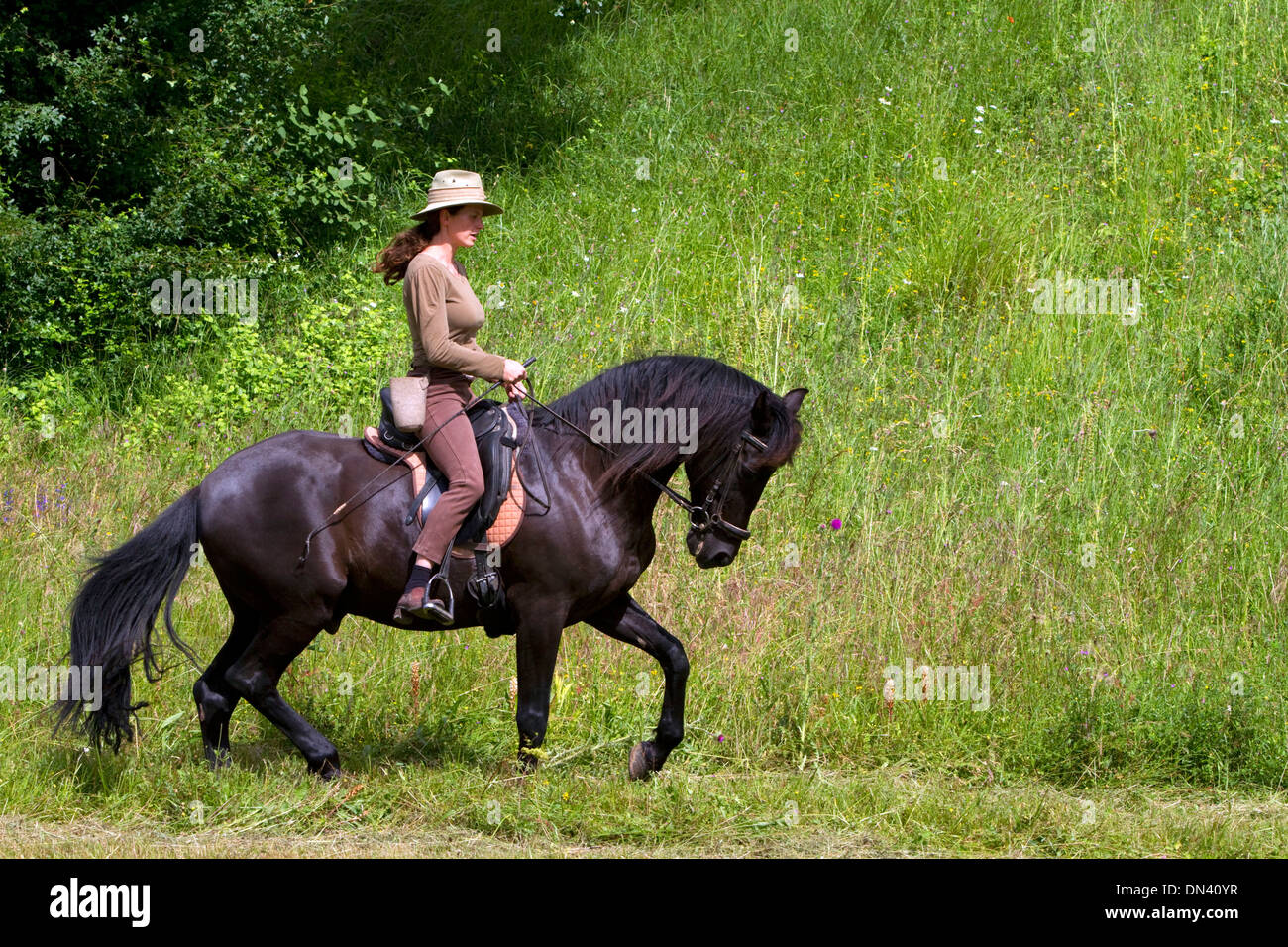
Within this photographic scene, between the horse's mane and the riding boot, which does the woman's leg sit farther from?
the horse's mane

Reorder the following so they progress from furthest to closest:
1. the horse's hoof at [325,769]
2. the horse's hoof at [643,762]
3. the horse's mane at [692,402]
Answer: the horse's hoof at [643,762] < the horse's hoof at [325,769] < the horse's mane at [692,402]

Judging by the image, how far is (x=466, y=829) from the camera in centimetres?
602

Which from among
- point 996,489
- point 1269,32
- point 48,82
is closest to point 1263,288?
point 996,489

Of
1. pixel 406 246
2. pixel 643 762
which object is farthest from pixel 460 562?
pixel 406 246

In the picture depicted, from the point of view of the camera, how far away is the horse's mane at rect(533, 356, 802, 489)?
242 inches

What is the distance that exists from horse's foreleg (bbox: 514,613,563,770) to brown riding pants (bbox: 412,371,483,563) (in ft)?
1.87

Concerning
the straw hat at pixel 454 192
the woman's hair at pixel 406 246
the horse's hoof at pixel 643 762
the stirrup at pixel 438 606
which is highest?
the straw hat at pixel 454 192

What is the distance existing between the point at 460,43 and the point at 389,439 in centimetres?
1069

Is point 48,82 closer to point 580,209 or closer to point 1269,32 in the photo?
point 580,209

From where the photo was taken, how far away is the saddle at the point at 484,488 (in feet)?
20.4

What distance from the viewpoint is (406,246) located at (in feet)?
20.4

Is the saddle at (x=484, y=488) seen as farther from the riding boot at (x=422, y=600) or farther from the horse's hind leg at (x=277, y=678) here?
the horse's hind leg at (x=277, y=678)

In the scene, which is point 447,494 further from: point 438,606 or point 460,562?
point 438,606

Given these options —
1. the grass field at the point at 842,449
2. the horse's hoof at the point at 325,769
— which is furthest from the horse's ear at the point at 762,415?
the horse's hoof at the point at 325,769
